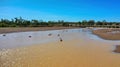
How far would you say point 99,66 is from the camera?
37.0 ft

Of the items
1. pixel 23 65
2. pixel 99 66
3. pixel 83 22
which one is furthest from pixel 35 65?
pixel 83 22

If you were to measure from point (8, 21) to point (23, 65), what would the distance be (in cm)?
10144

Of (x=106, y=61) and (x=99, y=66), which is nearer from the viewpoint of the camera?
(x=99, y=66)

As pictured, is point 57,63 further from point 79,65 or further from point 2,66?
point 2,66

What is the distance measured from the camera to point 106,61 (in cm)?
1258

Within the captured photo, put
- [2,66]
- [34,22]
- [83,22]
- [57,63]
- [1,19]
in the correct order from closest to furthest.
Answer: [2,66]
[57,63]
[1,19]
[34,22]
[83,22]

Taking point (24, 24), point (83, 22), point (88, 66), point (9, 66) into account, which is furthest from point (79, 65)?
point (83, 22)

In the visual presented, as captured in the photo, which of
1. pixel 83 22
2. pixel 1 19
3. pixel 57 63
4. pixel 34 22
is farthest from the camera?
pixel 83 22

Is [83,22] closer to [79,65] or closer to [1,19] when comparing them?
[1,19]

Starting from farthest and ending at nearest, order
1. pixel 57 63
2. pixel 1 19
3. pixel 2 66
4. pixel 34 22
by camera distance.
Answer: pixel 34 22
pixel 1 19
pixel 57 63
pixel 2 66

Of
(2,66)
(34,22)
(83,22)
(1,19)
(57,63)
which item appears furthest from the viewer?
(83,22)

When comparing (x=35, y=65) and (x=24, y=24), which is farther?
A: (x=24, y=24)

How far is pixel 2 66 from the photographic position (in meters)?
10.9

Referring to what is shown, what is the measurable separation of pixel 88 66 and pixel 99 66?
658 millimetres
